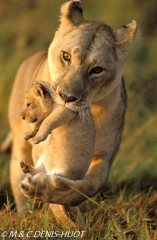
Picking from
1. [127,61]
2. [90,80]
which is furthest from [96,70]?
[127,61]

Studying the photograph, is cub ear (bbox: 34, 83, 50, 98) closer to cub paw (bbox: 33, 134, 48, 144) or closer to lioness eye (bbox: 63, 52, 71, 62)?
cub paw (bbox: 33, 134, 48, 144)

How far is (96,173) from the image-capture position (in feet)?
15.2

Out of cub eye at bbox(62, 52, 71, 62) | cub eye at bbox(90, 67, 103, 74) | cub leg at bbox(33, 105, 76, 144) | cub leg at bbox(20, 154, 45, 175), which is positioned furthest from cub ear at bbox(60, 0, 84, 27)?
cub leg at bbox(20, 154, 45, 175)

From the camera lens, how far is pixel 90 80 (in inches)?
182

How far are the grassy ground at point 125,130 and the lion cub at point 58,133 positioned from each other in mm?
256

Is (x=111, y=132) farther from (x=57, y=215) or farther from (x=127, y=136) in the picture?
(x=127, y=136)

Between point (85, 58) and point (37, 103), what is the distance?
603mm

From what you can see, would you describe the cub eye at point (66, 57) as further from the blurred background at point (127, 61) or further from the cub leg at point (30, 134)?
the blurred background at point (127, 61)

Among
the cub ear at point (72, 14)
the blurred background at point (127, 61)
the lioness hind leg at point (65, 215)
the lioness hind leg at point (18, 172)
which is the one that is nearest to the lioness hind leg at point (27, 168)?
the lioness hind leg at point (65, 215)

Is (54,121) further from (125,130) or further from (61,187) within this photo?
(125,130)

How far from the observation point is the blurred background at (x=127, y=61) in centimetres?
675

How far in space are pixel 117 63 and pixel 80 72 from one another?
447 mm

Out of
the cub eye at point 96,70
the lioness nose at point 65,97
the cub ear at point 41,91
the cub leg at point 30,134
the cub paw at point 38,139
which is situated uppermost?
the cub ear at point 41,91

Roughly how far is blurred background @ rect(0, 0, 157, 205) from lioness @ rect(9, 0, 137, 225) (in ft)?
3.77
